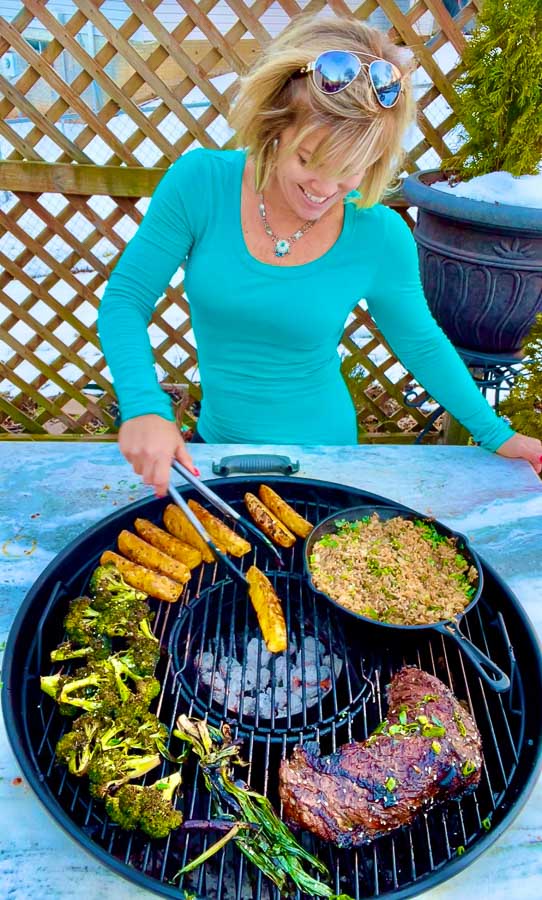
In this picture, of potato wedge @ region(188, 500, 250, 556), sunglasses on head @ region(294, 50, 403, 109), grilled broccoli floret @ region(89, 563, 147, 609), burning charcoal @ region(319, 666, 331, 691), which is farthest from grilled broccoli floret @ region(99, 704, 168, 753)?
sunglasses on head @ region(294, 50, 403, 109)

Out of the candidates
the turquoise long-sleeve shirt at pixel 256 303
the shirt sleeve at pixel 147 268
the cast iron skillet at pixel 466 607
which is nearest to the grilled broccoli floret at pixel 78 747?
the cast iron skillet at pixel 466 607

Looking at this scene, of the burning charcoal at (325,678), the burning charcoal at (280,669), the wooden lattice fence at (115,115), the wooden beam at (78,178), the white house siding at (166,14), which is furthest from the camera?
the white house siding at (166,14)

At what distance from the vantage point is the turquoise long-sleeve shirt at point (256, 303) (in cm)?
196

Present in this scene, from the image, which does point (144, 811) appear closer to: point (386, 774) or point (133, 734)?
point (133, 734)

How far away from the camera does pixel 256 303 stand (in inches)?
80.2

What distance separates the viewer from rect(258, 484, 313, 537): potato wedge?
5.56ft

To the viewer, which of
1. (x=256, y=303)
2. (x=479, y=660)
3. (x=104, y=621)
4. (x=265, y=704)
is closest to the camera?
(x=479, y=660)

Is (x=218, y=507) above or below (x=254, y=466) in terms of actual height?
below

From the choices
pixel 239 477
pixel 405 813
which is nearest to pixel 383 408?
pixel 239 477

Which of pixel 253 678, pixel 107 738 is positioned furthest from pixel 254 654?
pixel 107 738

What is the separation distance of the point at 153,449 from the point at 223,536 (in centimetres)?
29

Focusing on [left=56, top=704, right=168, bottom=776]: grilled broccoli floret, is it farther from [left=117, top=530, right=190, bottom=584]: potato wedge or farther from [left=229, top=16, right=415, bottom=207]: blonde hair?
[left=229, top=16, right=415, bottom=207]: blonde hair

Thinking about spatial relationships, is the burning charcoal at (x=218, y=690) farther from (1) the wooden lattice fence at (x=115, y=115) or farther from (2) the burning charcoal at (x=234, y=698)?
(1) the wooden lattice fence at (x=115, y=115)

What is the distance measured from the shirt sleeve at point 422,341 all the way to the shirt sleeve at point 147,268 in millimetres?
650
